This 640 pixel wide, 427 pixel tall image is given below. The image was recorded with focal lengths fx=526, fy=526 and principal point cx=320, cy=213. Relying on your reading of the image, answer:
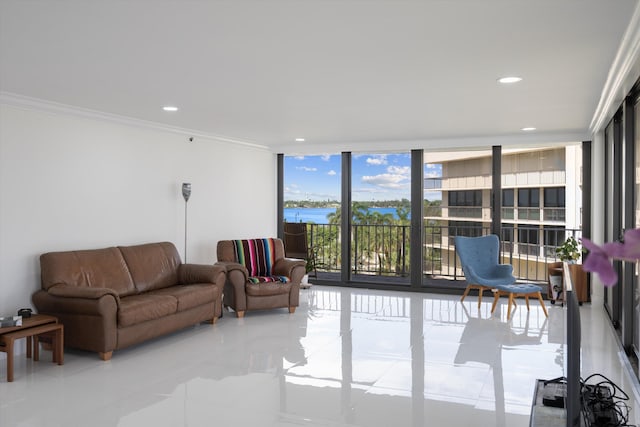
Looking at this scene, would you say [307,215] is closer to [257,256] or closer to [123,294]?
[257,256]

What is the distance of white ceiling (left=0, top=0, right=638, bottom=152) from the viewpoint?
107 inches

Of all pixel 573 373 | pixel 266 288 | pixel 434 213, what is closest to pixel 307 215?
pixel 434 213

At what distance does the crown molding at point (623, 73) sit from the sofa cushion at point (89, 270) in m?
4.83

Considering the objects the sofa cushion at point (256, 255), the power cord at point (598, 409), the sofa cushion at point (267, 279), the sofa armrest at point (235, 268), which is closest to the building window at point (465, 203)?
the sofa cushion at point (256, 255)

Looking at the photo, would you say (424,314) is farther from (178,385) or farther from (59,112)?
(59,112)

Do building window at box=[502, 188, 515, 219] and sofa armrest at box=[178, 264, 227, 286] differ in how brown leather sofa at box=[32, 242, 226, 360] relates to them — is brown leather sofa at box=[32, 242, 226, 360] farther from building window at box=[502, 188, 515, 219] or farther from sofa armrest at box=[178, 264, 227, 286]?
building window at box=[502, 188, 515, 219]

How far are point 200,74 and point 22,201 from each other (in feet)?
7.52

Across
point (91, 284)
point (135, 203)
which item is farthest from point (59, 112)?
point (91, 284)

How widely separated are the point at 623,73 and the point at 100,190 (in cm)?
503

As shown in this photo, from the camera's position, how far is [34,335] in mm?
4406

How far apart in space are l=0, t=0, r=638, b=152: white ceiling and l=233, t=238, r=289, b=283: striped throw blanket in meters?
1.83

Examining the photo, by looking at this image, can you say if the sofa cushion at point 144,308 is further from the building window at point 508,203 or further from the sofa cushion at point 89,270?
the building window at point 508,203

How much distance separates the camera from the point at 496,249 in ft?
23.5

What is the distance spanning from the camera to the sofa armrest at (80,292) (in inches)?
180
